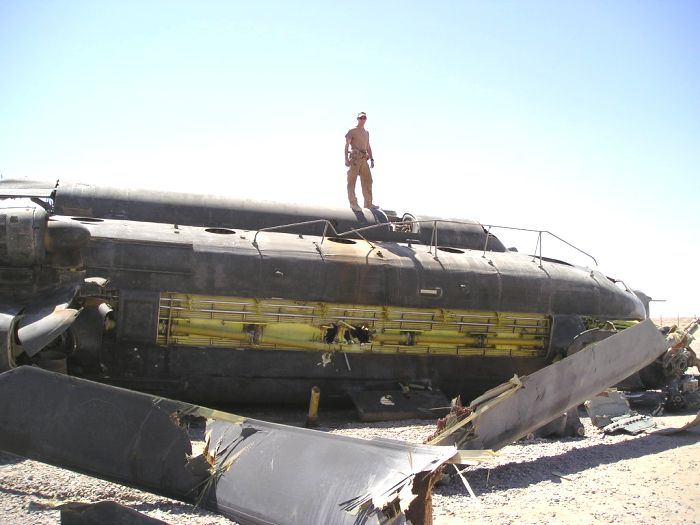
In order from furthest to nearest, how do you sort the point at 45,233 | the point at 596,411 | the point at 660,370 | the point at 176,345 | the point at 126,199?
the point at 660,370 → the point at 126,199 → the point at 596,411 → the point at 176,345 → the point at 45,233

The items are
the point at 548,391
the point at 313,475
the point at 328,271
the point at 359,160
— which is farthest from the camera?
the point at 359,160

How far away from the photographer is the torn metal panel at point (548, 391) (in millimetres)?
6949

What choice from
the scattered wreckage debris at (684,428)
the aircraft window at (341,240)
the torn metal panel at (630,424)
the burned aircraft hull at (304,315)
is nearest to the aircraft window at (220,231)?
the burned aircraft hull at (304,315)

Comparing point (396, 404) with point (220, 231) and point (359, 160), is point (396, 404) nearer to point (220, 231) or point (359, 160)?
point (220, 231)

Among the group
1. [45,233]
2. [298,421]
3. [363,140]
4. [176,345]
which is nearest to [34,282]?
[45,233]

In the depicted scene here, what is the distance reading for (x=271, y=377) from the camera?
32.2 ft

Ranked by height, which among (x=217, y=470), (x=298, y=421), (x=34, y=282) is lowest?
(x=298, y=421)

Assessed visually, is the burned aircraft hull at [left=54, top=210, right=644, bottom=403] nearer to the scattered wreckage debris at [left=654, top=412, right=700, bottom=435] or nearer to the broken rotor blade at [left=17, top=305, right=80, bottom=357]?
the broken rotor blade at [left=17, top=305, right=80, bottom=357]

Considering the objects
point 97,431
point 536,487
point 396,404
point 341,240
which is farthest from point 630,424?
point 97,431

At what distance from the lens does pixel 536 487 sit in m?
6.95

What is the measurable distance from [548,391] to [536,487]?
1.27 m

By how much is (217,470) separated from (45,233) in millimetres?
4397

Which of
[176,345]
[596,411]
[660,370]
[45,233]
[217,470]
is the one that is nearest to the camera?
[217,470]

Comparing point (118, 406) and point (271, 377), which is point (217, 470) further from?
point (271, 377)
